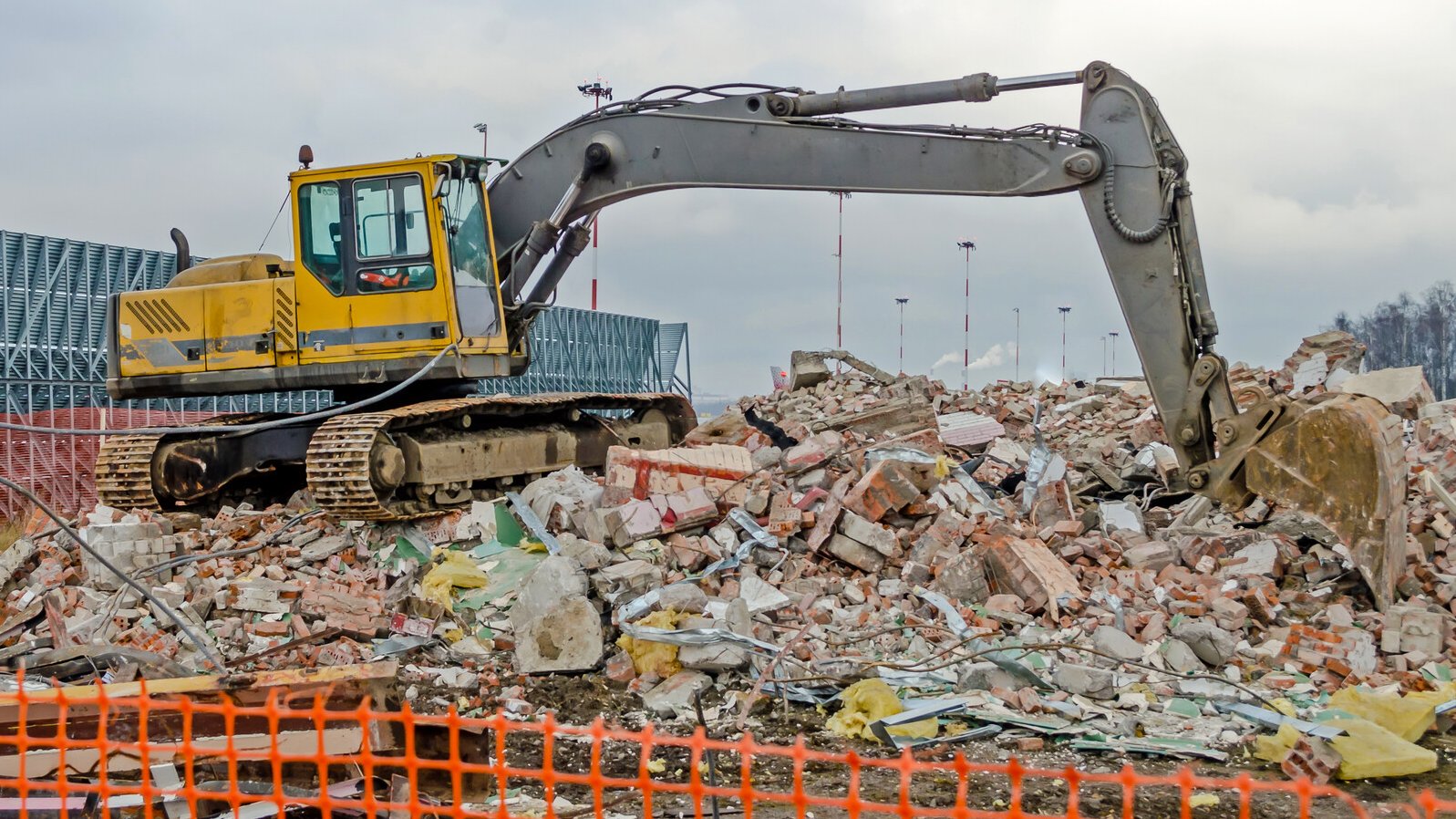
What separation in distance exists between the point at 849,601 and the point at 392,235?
184 inches

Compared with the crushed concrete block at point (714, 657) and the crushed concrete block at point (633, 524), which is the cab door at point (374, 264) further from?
the crushed concrete block at point (714, 657)

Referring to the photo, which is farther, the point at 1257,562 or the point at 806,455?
the point at 806,455

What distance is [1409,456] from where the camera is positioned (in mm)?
12148

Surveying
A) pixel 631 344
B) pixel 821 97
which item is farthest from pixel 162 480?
pixel 631 344

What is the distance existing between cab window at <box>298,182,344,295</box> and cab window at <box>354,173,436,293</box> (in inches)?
6.2

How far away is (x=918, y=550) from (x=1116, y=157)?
2850 mm

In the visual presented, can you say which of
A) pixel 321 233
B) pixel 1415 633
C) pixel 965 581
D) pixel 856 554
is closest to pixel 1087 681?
pixel 965 581

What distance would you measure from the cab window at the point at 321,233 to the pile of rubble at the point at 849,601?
6.48 feet

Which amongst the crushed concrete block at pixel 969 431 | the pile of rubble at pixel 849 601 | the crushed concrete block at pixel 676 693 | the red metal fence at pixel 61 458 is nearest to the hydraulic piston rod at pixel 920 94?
the pile of rubble at pixel 849 601

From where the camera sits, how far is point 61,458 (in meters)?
18.7

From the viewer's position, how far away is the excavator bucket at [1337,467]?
25.0 feet

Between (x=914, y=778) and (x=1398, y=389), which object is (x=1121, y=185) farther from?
(x=1398, y=389)

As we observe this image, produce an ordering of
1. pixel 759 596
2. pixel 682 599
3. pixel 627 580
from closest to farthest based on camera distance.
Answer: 1. pixel 682 599
2. pixel 759 596
3. pixel 627 580

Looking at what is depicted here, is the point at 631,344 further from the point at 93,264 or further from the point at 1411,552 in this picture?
the point at 1411,552
